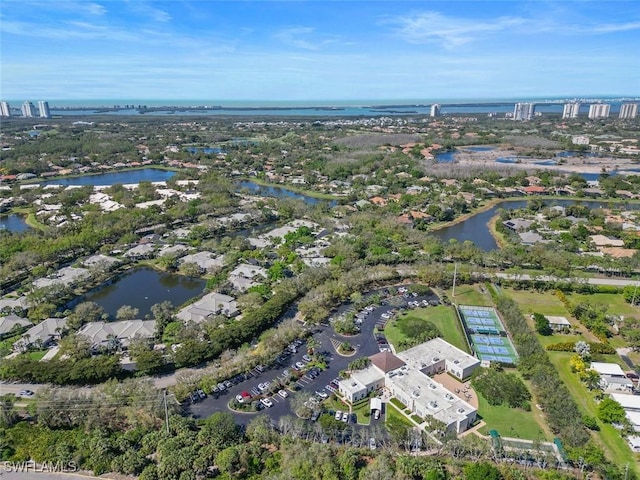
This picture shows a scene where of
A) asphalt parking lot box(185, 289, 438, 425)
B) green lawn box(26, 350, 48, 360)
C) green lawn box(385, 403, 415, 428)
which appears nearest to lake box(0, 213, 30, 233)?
green lawn box(26, 350, 48, 360)

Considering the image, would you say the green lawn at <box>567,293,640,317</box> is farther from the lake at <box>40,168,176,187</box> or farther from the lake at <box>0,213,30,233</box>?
the lake at <box>40,168,176,187</box>

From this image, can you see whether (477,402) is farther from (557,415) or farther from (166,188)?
(166,188)

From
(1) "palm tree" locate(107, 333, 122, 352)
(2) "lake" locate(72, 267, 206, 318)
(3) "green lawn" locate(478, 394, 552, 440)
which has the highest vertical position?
(1) "palm tree" locate(107, 333, 122, 352)

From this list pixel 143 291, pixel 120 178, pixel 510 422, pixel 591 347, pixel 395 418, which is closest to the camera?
pixel 510 422

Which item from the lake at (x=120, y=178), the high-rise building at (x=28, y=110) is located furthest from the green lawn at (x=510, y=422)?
the high-rise building at (x=28, y=110)

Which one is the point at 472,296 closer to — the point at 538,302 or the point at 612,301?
the point at 538,302

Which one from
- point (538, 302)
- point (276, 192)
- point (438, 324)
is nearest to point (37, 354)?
point (438, 324)
